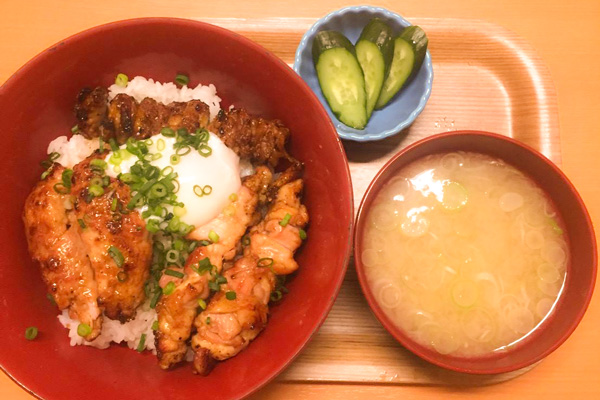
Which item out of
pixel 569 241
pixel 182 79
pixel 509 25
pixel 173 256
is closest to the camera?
pixel 173 256

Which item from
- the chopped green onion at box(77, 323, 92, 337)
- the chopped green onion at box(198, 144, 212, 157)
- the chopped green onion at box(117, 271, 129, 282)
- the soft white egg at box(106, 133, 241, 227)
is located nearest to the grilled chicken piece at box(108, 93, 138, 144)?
the soft white egg at box(106, 133, 241, 227)

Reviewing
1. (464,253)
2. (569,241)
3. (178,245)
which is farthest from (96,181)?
(569,241)

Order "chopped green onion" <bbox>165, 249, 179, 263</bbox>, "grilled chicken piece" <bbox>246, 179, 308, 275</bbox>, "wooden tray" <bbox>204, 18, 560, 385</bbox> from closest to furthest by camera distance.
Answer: "grilled chicken piece" <bbox>246, 179, 308, 275</bbox> < "chopped green onion" <bbox>165, 249, 179, 263</bbox> < "wooden tray" <bbox>204, 18, 560, 385</bbox>

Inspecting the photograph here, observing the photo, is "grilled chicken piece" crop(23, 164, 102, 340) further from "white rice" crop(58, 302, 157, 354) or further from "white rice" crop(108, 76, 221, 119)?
"white rice" crop(108, 76, 221, 119)

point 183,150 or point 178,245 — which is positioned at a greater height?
point 183,150

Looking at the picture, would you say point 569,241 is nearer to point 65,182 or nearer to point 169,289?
point 169,289

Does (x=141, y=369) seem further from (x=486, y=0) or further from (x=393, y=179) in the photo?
(x=486, y=0)

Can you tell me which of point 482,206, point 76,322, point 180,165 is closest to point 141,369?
point 76,322
